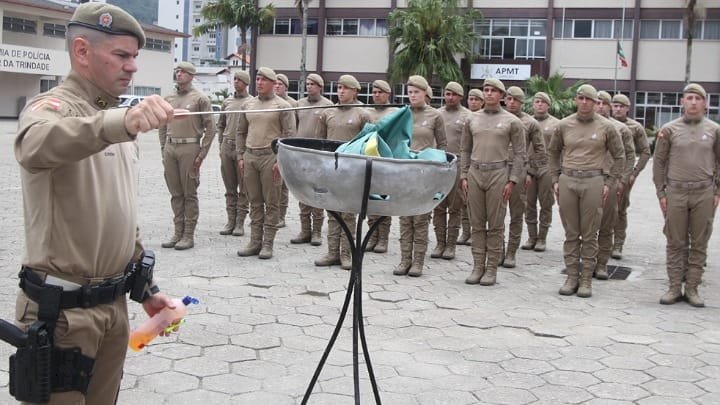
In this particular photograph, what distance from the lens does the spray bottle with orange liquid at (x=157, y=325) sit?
3143 millimetres

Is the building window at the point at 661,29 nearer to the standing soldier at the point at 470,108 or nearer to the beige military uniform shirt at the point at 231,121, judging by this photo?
the standing soldier at the point at 470,108

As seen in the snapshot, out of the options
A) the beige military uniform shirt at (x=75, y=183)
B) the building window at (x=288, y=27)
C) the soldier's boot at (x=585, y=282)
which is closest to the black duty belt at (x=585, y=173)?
the soldier's boot at (x=585, y=282)

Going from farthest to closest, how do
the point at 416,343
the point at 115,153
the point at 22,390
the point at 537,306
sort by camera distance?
the point at 537,306
the point at 416,343
the point at 115,153
the point at 22,390

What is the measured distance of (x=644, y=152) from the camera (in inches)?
413

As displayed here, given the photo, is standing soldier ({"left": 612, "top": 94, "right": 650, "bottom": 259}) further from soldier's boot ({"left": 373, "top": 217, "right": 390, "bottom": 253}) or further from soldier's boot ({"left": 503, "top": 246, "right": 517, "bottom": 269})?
soldier's boot ({"left": 373, "top": 217, "right": 390, "bottom": 253})

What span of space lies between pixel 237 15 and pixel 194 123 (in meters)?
33.9

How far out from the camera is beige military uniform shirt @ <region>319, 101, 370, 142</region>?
920cm

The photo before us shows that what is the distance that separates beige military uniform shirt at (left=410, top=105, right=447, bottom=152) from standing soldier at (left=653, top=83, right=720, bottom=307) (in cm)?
232

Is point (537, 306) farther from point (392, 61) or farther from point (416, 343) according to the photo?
point (392, 61)

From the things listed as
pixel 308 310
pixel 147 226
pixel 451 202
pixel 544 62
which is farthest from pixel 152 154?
pixel 544 62

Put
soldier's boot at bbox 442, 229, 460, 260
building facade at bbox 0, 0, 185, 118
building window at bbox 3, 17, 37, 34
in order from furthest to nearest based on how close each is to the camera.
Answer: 1. building window at bbox 3, 17, 37, 34
2. building facade at bbox 0, 0, 185, 118
3. soldier's boot at bbox 442, 229, 460, 260

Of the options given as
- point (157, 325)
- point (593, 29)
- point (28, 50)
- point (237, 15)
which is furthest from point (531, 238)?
point (28, 50)

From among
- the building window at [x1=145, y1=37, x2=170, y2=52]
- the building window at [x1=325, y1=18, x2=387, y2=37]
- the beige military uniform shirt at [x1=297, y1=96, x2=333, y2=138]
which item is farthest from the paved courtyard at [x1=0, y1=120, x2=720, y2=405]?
the building window at [x1=145, y1=37, x2=170, y2=52]

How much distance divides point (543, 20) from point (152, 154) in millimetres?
22828
